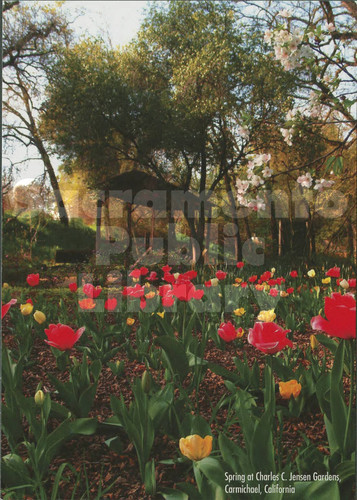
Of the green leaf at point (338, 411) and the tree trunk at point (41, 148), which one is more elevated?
the tree trunk at point (41, 148)

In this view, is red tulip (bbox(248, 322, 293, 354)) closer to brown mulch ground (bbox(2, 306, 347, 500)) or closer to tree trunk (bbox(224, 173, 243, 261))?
brown mulch ground (bbox(2, 306, 347, 500))

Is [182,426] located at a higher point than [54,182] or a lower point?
lower

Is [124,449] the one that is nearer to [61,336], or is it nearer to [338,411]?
[61,336]

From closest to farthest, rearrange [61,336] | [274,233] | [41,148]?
[61,336] < [41,148] < [274,233]

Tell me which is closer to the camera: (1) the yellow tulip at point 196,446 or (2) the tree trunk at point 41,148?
(1) the yellow tulip at point 196,446

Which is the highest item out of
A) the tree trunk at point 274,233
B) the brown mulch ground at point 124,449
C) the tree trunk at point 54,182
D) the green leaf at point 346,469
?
the tree trunk at point 54,182

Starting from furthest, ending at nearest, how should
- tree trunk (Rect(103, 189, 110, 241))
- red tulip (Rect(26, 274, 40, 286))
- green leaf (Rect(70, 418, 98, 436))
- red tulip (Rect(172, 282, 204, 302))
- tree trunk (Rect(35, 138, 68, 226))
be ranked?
1. tree trunk (Rect(103, 189, 110, 241))
2. tree trunk (Rect(35, 138, 68, 226))
3. red tulip (Rect(26, 274, 40, 286))
4. red tulip (Rect(172, 282, 204, 302))
5. green leaf (Rect(70, 418, 98, 436))

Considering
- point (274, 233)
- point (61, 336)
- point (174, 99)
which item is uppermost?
point (174, 99)

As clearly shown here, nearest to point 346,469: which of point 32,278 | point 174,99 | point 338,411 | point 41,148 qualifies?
point 338,411

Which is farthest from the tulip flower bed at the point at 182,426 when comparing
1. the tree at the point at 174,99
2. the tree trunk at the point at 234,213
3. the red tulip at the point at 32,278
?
the tree at the point at 174,99

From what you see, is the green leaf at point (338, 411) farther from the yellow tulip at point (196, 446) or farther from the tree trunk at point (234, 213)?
the tree trunk at point (234, 213)

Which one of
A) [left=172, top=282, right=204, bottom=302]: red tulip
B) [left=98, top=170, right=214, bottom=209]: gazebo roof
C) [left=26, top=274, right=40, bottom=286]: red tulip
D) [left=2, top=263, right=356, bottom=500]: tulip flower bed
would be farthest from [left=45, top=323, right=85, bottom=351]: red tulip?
[left=98, top=170, right=214, bottom=209]: gazebo roof

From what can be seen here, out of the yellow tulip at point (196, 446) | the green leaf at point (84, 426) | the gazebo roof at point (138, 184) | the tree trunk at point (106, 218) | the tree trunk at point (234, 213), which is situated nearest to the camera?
the yellow tulip at point (196, 446)

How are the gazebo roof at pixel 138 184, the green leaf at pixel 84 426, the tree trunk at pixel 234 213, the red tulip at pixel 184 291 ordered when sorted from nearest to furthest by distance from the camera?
the green leaf at pixel 84 426 < the red tulip at pixel 184 291 < the gazebo roof at pixel 138 184 < the tree trunk at pixel 234 213
